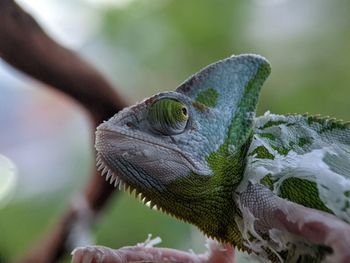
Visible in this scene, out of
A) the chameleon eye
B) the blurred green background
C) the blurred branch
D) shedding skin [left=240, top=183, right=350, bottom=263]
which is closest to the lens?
shedding skin [left=240, top=183, right=350, bottom=263]

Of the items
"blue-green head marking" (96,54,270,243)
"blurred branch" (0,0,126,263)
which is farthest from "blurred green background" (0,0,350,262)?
"blue-green head marking" (96,54,270,243)

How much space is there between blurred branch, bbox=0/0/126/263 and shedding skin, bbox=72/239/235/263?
40 centimetres

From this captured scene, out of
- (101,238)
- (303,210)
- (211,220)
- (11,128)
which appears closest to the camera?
(303,210)

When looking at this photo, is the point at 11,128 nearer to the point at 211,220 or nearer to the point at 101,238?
the point at 101,238

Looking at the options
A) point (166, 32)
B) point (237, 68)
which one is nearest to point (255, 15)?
point (166, 32)

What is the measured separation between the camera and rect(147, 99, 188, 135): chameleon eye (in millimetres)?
901

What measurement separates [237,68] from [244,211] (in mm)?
241

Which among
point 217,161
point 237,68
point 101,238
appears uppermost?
point 237,68

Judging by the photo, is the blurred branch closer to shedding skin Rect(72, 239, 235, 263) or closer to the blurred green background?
shedding skin Rect(72, 239, 235, 263)

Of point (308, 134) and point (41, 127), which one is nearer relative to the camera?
point (308, 134)

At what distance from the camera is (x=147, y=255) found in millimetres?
1032

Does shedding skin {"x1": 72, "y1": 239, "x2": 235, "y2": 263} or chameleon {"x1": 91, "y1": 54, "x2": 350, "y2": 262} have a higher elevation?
chameleon {"x1": 91, "y1": 54, "x2": 350, "y2": 262}

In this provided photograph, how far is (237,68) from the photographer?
103 cm

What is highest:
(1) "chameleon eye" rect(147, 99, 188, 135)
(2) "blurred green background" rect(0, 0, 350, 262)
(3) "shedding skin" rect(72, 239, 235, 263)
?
(2) "blurred green background" rect(0, 0, 350, 262)
